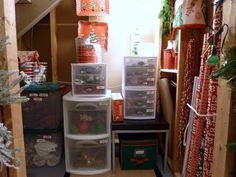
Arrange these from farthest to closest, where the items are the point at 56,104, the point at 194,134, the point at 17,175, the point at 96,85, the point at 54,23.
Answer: the point at 54,23
the point at 56,104
the point at 96,85
the point at 194,134
the point at 17,175

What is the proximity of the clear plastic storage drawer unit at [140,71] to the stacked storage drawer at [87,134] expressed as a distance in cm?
30

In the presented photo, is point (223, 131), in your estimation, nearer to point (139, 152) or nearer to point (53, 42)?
point (139, 152)

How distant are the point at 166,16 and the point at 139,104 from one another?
1.02 meters

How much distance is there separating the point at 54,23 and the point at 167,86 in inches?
62.1

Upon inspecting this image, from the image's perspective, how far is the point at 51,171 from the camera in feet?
7.43

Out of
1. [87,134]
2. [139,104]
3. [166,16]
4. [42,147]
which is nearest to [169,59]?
[166,16]

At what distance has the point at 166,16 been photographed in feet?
7.59

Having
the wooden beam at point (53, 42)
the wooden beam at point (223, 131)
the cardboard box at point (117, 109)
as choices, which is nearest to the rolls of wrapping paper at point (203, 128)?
the wooden beam at point (223, 131)

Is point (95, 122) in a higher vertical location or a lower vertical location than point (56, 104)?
lower

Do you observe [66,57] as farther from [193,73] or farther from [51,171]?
[193,73]

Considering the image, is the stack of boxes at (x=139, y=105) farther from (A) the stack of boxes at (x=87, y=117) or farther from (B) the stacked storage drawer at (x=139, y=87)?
(A) the stack of boxes at (x=87, y=117)

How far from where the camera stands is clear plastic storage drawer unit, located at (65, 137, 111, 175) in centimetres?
218

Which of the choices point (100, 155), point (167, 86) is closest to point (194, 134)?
point (167, 86)

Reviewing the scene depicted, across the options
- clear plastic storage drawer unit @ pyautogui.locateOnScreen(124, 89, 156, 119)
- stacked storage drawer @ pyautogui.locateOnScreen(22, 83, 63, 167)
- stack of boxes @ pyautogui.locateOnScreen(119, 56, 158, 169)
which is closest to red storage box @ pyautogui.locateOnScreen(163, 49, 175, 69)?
stack of boxes @ pyautogui.locateOnScreen(119, 56, 158, 169)
